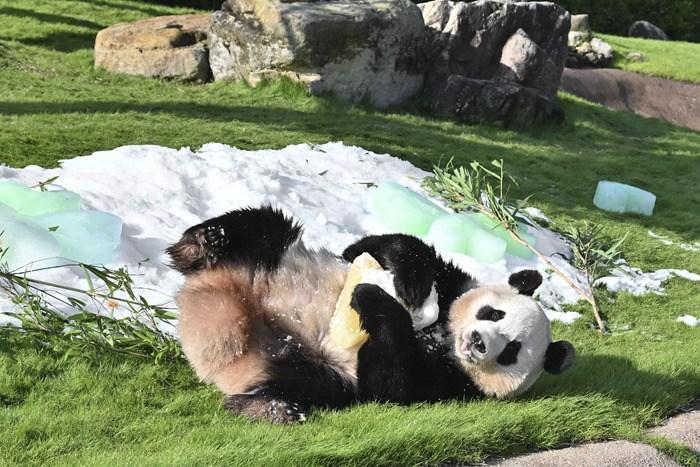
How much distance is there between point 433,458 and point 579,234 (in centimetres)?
335

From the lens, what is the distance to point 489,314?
3.05 m

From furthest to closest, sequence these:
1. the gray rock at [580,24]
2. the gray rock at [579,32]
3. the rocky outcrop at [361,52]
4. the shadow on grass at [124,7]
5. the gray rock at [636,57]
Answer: the gray rock at [580,24] < the gray rock at [579,32] < the gray rock at [636,57] < the shadow on grass at [124,7] < the rocky outcrop at [361,52]

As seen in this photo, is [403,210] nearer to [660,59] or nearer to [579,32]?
[579,32]

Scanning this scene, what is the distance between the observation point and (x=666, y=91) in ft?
55.4

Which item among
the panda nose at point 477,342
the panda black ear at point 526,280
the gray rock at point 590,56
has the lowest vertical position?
the gray rock at point 590,56

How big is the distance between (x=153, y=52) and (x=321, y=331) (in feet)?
25.2

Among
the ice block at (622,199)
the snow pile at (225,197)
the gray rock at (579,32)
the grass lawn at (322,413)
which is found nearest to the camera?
the grass lawn at (322,413)

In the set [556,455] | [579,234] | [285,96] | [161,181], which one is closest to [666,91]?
[285,96]

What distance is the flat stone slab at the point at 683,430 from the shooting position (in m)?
3.14

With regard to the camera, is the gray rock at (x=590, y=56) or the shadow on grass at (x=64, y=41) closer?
the shadow on grass at (x=64, y=41)

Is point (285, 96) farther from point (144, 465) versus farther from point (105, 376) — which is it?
point (144, 465)

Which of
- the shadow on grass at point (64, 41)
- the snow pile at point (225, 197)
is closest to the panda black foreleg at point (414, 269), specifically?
the snow pile at point (225, 197)

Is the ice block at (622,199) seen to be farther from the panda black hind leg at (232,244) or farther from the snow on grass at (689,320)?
the panda black hind leg at (232,244)

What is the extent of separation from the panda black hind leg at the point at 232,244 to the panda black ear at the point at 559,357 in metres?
1.07
